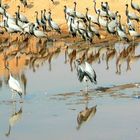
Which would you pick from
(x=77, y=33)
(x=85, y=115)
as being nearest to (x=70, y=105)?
(x=85, y=115)

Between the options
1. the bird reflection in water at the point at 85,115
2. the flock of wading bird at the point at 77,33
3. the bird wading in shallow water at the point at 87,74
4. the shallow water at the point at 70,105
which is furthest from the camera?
the flock of wading bird at the point at 77,33

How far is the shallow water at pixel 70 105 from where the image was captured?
47.0 feet

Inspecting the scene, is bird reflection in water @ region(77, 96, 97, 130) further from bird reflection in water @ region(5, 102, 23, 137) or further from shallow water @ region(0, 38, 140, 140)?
bird reflection in water @ region(5, 102, 23, 137)

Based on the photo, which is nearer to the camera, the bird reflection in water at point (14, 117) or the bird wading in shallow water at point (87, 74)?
the bird reflection in water at point (14, 117)

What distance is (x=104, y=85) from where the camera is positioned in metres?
19.8

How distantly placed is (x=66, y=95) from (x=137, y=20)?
55.8 ft

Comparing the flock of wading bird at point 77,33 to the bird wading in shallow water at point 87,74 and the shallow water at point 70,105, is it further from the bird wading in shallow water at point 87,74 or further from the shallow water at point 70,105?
the bird wading in shallow water at point 87,74

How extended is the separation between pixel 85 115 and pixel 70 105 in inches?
46.3

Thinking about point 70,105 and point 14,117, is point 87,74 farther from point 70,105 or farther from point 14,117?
point 14,117

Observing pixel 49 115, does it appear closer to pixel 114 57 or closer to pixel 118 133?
pixel 118 133

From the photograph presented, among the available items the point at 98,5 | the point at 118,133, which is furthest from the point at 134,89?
the point at 98,5

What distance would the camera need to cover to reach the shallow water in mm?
14320

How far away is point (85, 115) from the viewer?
622 inches

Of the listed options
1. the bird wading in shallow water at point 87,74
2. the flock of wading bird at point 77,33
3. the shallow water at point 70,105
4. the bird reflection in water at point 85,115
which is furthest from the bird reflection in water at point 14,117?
the flock of wading bird at point 77,33
